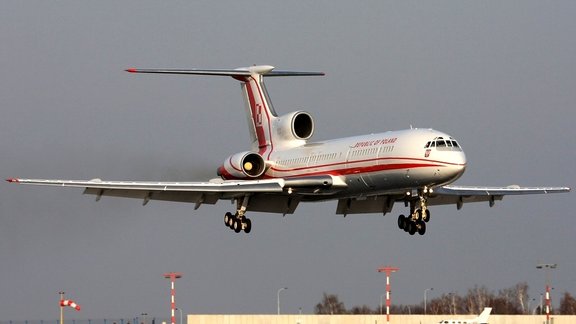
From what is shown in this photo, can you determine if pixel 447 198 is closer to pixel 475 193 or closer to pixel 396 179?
pixel 475 193

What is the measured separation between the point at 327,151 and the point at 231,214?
6004mm

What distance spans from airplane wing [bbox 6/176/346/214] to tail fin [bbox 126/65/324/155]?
372 centimetres

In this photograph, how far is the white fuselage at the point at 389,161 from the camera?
48.7 m

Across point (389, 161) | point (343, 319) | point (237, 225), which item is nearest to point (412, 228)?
point (389, 161)

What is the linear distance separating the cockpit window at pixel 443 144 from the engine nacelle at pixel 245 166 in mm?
10709

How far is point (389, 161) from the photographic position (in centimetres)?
5000

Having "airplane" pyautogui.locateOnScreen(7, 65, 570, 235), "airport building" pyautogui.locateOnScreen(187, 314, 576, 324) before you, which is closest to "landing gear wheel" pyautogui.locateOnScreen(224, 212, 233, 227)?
"airplane" pyautogui.locateOnScreen(7, 65, 570, 235)

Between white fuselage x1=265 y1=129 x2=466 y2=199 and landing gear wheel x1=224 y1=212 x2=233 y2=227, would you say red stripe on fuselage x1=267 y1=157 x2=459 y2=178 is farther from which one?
landing gear wheel x1=224 y1=212 x2=233 y2=227

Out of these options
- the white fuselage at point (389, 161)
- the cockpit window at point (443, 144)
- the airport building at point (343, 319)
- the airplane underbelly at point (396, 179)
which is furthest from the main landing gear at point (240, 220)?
the airport building at point (343, 319)

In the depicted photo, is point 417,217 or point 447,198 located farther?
point 447,198

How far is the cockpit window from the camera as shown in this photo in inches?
1927

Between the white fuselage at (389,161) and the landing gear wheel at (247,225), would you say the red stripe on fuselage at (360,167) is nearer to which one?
the white fuselage at (389,161)

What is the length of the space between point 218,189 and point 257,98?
9557 mm

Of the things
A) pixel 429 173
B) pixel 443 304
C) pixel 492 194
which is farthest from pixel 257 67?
pixel 443 304
